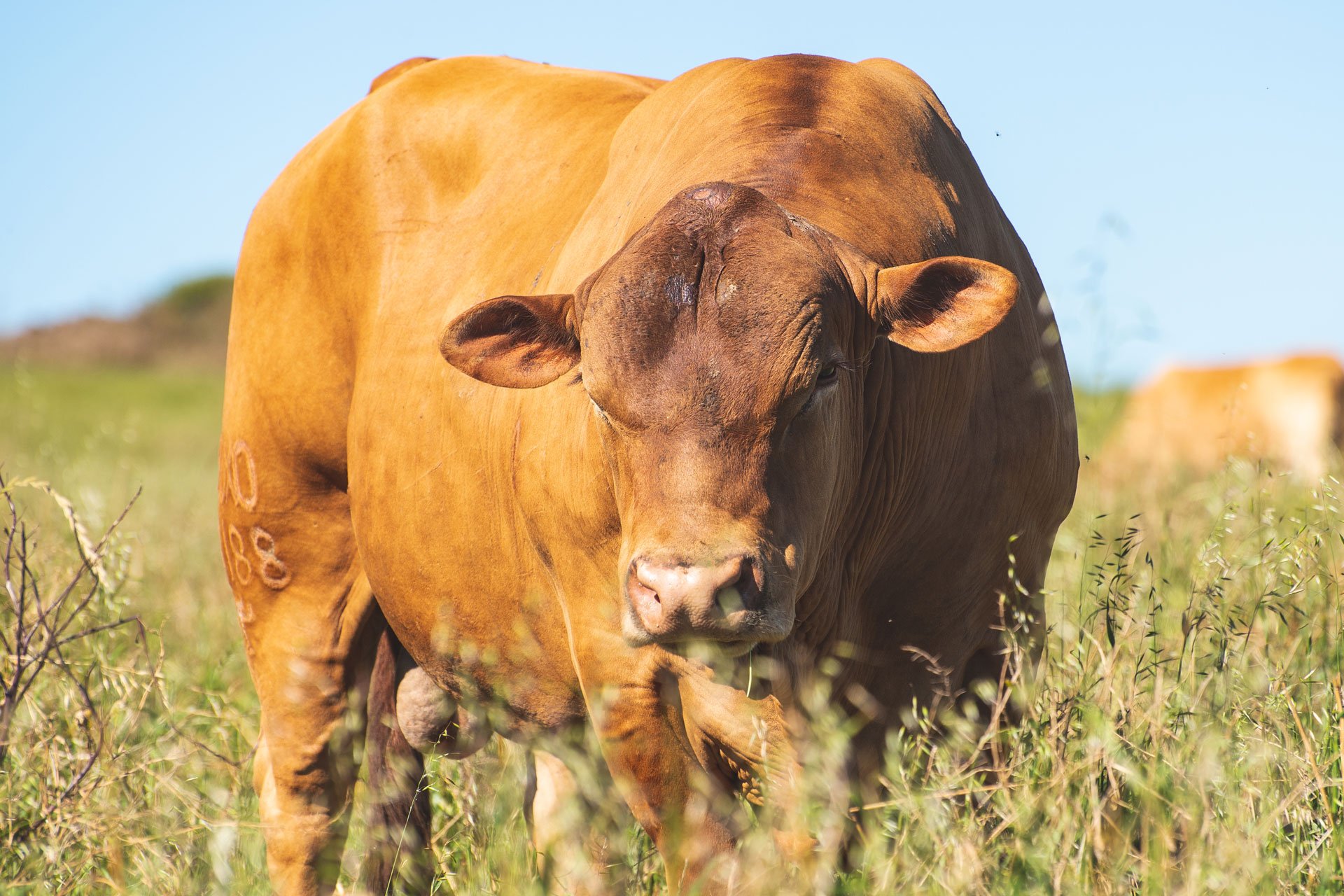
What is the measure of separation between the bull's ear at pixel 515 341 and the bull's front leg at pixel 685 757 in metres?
0.65

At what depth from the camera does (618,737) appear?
3.00 m

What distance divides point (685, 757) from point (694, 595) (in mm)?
930

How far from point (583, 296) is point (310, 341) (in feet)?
6.07

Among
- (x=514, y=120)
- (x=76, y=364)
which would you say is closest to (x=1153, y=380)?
(x=514, y=120)

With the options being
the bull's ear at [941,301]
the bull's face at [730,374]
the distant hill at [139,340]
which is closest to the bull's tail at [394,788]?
the bull's face at [730,374]

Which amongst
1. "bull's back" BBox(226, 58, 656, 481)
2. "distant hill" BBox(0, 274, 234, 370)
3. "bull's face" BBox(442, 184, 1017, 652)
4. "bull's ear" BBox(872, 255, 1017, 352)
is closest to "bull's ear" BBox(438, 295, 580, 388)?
"bull's face" BBox(442, 184, 1017, 652)

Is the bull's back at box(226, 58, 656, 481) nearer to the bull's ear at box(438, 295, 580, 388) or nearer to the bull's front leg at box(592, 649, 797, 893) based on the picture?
the bull's ear at box(438, 295, 580, 388)

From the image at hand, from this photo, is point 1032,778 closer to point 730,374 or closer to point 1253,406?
point 730,374

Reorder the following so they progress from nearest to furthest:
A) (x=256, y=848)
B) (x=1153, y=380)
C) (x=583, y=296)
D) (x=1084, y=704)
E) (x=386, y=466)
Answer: (x=256, y=848)
(x=583, y=296)
(x=1084, y=704)
(x=386, y=466)
(x=1153, y=380)

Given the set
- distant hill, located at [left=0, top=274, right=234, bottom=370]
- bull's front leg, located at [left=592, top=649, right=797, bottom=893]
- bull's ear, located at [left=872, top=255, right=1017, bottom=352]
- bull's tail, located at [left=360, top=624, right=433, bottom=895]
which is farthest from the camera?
distant hill, located at [left=0, top=274, right=234, bottom=370]

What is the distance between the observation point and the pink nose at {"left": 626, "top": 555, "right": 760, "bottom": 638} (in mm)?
2191

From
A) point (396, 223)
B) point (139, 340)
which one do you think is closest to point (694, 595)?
point (396, 223)

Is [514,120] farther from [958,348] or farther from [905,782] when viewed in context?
[905,782]

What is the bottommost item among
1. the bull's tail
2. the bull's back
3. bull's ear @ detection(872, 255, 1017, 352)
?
the bull's tail
